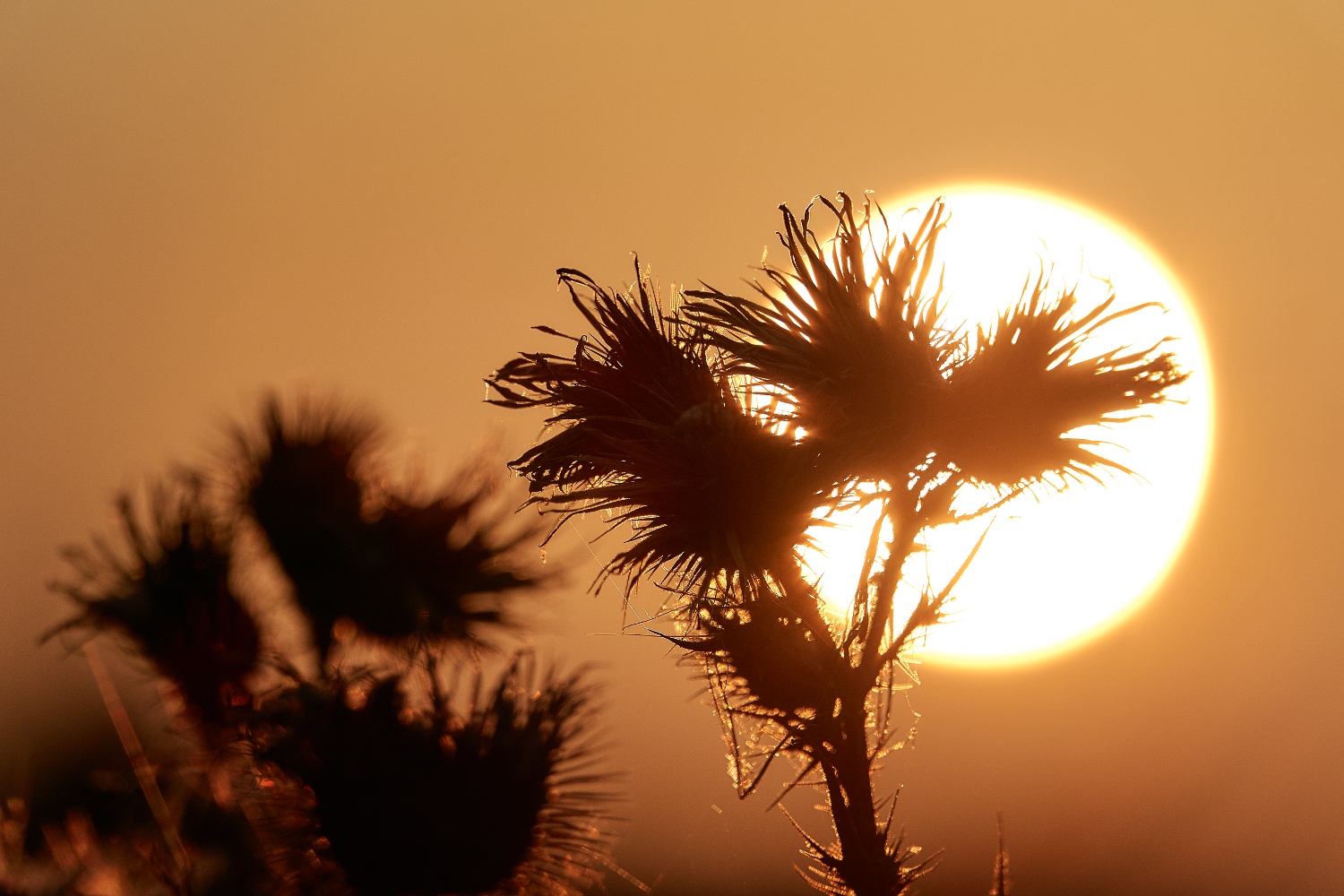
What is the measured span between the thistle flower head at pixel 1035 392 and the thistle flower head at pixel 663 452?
64 centimetres

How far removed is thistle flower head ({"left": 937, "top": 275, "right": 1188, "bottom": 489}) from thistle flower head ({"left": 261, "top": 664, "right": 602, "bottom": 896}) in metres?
3.13

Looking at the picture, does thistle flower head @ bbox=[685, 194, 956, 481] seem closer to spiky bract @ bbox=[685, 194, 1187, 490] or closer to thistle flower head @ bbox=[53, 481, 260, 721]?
spiky bract @ bbox=[685, 194, 1187, 490]

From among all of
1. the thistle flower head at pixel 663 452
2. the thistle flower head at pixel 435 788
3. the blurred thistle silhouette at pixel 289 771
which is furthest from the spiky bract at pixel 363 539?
the thistle flower head at pixel 663 452

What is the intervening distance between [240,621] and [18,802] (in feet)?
9.71

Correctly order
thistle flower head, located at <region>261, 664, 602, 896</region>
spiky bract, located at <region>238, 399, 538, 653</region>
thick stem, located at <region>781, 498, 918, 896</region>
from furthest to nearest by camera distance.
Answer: spiky bract, located at <region>238, 399, 538, 653</region> → thistle flower head, located at <region>261, 664, 602, 896</region> → thick stem, located at <region>781, 498, 918, 896</region>

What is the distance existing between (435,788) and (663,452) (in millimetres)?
2734

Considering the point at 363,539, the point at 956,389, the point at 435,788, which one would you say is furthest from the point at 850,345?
the point at 363,539

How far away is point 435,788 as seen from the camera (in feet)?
20.0

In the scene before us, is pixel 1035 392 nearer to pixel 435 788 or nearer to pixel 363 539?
pixel 435 788

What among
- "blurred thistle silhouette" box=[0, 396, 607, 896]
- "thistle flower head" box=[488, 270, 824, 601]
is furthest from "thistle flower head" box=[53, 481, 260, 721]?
"thistle flower head" box=[488, 270, 824, 601]

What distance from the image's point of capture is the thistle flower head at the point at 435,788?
6004 millimetres

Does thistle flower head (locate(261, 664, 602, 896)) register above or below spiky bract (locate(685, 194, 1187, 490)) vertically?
below

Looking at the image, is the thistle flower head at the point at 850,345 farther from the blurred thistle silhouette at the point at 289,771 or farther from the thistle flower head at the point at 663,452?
the blurred thistle silhouette at the point at 289,771

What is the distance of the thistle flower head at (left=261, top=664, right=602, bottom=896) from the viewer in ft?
19.7
